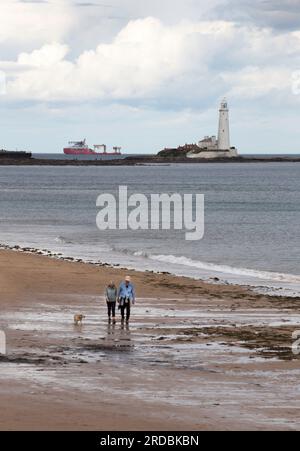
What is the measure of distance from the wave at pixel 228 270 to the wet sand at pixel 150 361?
7.43 m

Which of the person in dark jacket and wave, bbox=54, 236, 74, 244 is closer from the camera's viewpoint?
the person in dark jacket

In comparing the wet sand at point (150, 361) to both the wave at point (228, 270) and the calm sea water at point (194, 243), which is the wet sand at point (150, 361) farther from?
the calm sea water at point (194, 243)

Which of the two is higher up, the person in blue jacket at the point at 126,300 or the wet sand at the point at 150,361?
the person in blue jacket at the point at 126,300

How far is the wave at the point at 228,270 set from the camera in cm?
4297

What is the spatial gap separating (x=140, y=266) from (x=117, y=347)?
22.8 metres

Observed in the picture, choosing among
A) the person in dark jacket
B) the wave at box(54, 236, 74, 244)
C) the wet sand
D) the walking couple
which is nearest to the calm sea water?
the wave at box(54, 236, 74, 244)

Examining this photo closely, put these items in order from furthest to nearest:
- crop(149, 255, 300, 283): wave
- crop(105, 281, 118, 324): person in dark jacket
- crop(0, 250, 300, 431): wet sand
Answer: crop(149, 255, 300, 283): wave < crop(105, 281, 118, 324): person in dark jacket < crop(0, 250, 300, 431): wet sand

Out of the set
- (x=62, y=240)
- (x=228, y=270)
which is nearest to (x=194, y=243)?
(x=62, y=240)

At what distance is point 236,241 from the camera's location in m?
63.6

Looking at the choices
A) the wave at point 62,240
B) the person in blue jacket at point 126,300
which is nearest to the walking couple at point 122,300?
the person in blue jacket at point 126,300

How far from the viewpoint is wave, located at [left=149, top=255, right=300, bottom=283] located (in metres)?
43.0

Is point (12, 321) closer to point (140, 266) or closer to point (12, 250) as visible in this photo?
point (140, 266)

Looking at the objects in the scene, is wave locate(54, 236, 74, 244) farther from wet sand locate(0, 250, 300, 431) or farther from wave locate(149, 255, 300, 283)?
wet sand locate(0, 250, 300, 431)

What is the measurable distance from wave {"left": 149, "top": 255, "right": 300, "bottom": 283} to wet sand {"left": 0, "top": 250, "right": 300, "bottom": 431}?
7434 mm
